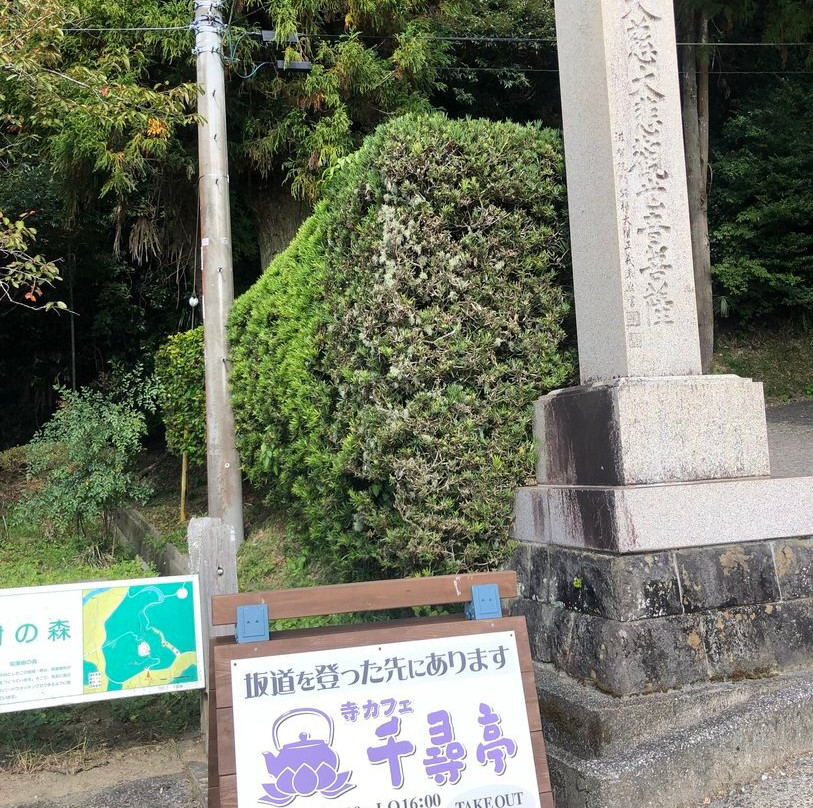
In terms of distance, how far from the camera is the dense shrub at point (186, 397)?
8.38 metres

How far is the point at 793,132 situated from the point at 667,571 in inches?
431

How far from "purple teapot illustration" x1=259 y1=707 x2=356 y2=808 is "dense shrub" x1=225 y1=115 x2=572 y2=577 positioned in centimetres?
149

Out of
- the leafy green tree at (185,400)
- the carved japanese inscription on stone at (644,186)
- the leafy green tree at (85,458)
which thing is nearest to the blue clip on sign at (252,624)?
the carved japanese inscription on stone at (644,186)

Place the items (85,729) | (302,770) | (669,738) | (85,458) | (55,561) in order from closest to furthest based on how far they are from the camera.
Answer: (302,770), (669,738), (85,729), (85,458), (55,561)

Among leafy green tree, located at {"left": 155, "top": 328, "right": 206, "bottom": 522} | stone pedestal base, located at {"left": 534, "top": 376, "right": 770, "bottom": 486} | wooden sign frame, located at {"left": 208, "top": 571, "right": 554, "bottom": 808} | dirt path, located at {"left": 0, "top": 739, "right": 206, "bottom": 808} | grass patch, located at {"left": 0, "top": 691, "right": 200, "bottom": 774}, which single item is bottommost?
dirt path, located at {"left": 0, "top": 739, "right": 206, "bottom": 808}

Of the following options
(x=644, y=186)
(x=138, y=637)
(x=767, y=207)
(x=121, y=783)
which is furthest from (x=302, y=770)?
(x=767, y=207)

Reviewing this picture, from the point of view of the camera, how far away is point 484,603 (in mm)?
2596

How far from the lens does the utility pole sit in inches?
246

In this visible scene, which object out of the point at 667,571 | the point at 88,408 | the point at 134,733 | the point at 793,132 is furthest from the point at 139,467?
the point at 793,132

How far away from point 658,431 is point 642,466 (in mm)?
192

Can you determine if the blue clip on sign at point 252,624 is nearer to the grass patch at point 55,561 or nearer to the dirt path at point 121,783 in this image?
the dirt path at point 121,783

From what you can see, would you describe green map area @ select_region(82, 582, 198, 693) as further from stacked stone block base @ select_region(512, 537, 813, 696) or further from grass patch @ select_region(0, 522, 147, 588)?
grass patch @ select_region(0, 522, 147, 588)

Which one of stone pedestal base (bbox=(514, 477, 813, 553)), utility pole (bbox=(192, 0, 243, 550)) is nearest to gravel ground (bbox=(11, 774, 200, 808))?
stone pedestal base (bbox=(514, 477, 813, 553))

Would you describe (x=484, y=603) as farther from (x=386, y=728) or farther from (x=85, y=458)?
(x=85, y=458)
